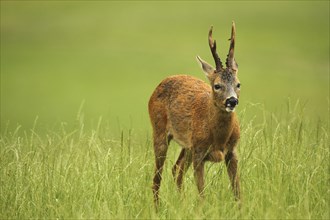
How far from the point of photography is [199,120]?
8.39m

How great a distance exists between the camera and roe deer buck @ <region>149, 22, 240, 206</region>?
7879 mm

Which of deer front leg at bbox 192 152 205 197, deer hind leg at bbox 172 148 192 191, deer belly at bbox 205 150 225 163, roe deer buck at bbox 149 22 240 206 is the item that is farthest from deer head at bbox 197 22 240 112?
deer hind leg at bbox 172 148 192 191

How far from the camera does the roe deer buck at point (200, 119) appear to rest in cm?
788

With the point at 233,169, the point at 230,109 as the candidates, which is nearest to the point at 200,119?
the point at 233,169

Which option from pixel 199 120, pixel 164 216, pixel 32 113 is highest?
pixel 199 120

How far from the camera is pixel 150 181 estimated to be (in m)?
8.17

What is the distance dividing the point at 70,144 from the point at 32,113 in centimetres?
1214

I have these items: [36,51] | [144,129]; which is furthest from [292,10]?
[144,129]

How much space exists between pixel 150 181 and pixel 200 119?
2.62 feet

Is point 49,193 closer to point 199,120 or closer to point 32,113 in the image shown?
point 199,120

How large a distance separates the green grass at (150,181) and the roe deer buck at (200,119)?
148 mm

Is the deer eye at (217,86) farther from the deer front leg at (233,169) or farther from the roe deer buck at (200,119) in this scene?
the deer front leg at (233,169)

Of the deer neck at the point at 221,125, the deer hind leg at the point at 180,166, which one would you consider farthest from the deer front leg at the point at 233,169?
the deer hind leg at the point at 180,166

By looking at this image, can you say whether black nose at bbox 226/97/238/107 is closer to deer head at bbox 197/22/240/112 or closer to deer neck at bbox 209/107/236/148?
deer head at bbox 197/22/240/112
